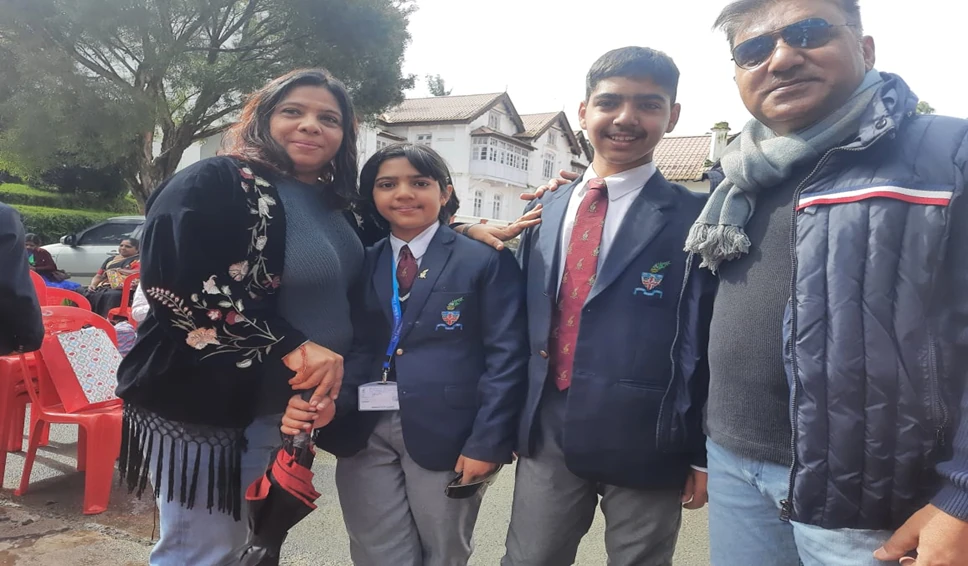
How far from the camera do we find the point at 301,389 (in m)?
1.80

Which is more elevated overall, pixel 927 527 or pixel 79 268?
pixel 927 527

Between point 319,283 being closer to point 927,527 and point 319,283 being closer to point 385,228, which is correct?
point 385,228

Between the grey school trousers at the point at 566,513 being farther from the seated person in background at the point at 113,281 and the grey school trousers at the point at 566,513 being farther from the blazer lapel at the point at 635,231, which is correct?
the seated person in background at the point at 113,281

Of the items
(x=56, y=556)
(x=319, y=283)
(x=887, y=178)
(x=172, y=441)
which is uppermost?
(x=887, y=178)

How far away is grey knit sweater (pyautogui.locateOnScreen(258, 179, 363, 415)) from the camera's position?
180 centimetres

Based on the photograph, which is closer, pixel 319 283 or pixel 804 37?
pixel 804 37

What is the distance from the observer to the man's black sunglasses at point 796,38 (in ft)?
4.73

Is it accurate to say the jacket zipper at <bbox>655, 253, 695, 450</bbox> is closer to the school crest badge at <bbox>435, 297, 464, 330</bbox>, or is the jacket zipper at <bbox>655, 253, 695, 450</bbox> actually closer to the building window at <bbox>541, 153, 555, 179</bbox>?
the school crest badge at <bbox>435, 297, 464, 330</bbox>

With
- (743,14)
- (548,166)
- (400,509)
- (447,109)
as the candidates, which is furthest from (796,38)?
(548,166)

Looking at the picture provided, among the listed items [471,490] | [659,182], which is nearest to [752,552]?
[471,490]

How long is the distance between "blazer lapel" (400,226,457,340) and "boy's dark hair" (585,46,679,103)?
2.25 feet

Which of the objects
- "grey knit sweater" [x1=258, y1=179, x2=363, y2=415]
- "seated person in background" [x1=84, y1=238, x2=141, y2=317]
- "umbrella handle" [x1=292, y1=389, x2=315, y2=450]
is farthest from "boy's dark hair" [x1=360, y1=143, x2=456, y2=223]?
"seated person in background" [x1=84, y1=238, x2=141, y2=317]

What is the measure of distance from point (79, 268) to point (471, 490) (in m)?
12.2

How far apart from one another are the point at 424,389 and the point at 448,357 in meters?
0.13
